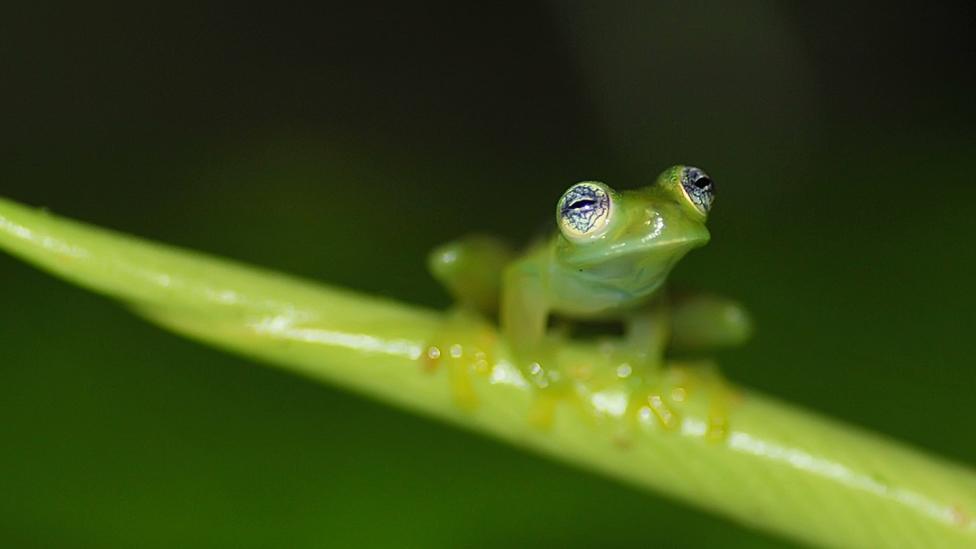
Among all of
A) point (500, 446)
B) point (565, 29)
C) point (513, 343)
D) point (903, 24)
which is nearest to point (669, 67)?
point (565, 29)

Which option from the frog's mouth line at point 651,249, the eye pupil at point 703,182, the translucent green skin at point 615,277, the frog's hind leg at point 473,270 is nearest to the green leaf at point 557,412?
the translucent green skin at point 615,277

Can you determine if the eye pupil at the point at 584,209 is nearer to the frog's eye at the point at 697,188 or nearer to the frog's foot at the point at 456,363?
the frog's eye at the point at 697,188

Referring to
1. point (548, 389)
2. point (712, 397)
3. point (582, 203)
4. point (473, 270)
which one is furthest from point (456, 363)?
point (473, 270)

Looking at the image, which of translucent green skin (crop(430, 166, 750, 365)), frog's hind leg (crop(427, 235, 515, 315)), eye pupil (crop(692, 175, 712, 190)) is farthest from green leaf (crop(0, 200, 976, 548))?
frog's hind leg (crop(427, 235, 515, 315))

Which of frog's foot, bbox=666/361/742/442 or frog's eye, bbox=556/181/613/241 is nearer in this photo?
frog's foot, bbox=666/361/742/442

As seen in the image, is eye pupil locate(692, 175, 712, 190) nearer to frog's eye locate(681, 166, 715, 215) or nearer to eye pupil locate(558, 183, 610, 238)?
frog's eye locate(681, 166, 715, 215)

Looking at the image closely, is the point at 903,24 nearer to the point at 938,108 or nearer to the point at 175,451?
the point at 938,108

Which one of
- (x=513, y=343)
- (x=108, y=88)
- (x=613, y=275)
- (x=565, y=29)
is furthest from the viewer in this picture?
(x=565, y=29)

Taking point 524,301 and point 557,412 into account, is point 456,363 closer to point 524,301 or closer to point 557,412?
point 557,412
